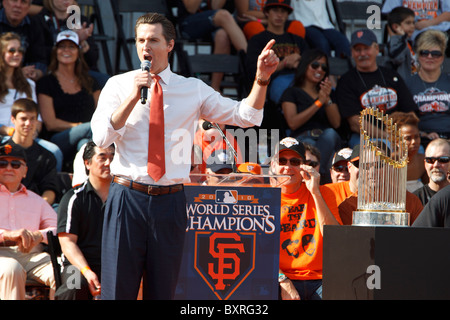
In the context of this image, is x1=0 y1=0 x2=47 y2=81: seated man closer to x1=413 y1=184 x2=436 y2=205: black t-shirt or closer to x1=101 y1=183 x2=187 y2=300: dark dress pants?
x1=413 y1=184 x2=436 y2=205: black t-shirt

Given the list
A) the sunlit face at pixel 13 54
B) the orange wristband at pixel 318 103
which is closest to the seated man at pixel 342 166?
the orange wristband at pixel 318 103

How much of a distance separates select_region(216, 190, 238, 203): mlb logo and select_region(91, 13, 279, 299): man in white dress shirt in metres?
0.38

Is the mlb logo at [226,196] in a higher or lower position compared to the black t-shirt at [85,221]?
higher

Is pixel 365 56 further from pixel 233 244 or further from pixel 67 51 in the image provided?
pixel 233 244

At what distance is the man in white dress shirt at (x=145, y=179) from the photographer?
347 centimetres

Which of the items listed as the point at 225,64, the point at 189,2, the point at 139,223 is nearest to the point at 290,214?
the point at 139,223

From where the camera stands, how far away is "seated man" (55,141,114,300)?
519cm

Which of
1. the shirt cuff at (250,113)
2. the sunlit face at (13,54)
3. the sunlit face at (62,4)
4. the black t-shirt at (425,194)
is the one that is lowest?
the black t-shirt at (425,194)

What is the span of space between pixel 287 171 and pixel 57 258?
1791mm

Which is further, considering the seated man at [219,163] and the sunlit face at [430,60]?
the sunlit face at [430,60]

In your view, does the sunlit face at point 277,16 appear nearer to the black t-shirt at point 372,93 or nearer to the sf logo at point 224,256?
the black t-shirt at point 372,93

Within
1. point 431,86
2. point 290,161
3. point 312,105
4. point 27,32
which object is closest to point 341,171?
point 290,161

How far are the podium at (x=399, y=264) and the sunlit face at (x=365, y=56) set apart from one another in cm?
505

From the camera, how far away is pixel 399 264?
351 cm
